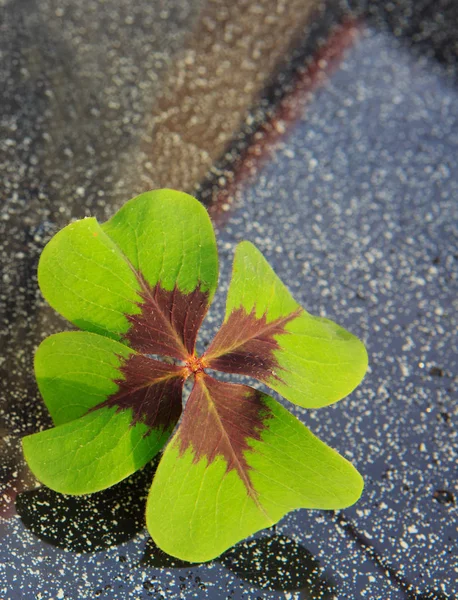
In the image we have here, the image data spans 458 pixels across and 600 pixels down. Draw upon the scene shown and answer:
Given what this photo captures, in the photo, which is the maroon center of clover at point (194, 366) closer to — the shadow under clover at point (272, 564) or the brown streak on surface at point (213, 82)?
the shadow under clover at point (272, 564)

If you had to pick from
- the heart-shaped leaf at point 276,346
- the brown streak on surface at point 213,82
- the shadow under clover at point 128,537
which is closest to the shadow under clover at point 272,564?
the shadow under clover at point 128,537

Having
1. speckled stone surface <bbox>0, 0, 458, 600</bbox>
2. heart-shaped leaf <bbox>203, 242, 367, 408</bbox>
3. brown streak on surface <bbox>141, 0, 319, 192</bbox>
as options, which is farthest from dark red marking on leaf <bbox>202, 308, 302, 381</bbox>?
brown streak on surface <bbox>141, 0, 319, 192</bbox>

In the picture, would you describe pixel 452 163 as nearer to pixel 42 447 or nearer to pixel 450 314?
pixel 450 314

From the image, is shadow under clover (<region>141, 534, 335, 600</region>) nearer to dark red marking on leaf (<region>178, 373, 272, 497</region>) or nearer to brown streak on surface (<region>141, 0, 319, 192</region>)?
dark red marking on leaf (<region>178, 373, 272, 497</region>)

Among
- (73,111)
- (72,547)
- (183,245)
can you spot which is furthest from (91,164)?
(72,547)

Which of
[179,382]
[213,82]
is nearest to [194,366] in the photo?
[179,382]

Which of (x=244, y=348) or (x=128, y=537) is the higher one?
(x=244, y=348)

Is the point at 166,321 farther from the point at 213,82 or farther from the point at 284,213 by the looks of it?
the point at 213,82

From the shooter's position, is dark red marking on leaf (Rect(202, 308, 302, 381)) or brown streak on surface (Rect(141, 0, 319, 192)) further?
brown streak on surface (Rect(141, 0, 319, 192))
